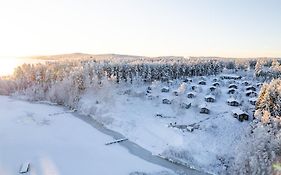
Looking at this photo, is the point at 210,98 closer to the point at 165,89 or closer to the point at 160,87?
the point at 165,89

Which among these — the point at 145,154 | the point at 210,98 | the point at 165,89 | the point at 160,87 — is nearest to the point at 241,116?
the point at 210,98

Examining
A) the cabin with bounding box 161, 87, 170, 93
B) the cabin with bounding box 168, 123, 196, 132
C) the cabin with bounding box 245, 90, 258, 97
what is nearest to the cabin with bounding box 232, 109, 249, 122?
the cabin with bounding box 168, 123, 196, 132

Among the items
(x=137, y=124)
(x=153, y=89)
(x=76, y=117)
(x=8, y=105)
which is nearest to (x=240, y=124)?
(x=137, y=124)

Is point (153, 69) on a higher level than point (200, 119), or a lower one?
higher

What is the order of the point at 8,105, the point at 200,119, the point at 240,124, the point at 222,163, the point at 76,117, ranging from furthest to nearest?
the point at 8,105
the point at 76,117
the point at 200,119
the point at 240,124
the point at 222,163

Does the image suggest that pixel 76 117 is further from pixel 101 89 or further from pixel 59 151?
pixel 59 151

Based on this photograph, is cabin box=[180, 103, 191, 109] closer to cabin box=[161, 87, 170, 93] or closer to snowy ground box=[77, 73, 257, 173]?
snowy ground box=[77, 73, 257, 173]

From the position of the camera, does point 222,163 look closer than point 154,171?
No
